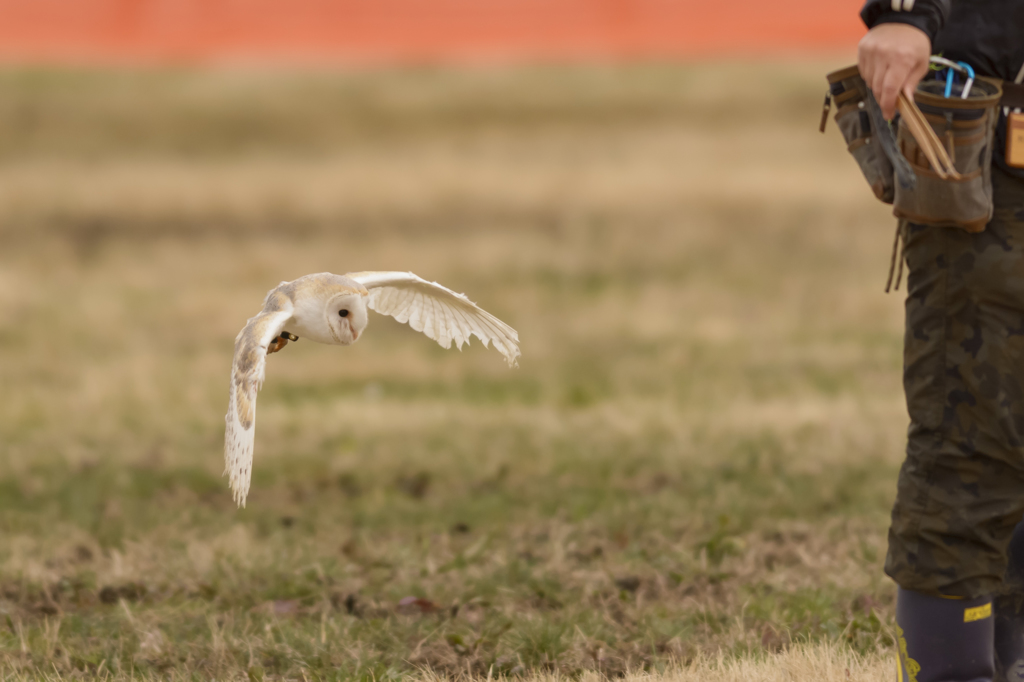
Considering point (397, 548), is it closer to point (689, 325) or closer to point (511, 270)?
point (689, 325)

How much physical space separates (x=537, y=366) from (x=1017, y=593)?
671 centimetres

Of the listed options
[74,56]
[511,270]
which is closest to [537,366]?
[511,270]

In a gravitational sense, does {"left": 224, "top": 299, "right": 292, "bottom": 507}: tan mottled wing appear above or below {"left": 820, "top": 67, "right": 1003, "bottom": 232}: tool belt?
below

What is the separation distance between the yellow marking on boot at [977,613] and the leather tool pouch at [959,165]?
0.95 m

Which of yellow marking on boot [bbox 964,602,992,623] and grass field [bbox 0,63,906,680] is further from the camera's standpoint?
grass field [bbox 0,63,906,680]

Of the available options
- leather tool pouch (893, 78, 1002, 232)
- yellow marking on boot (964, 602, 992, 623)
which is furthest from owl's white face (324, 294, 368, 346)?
yellow marking on boot (964, 602, 992, 623)

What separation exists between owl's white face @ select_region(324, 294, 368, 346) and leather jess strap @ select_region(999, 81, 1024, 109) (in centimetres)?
168

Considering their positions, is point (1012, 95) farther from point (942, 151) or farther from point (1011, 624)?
point (1011, 624)

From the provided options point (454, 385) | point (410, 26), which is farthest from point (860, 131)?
point (410, 26)

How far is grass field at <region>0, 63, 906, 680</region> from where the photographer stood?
4012mm

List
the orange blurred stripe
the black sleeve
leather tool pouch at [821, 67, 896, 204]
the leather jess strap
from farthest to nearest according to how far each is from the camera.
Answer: the orange blurred stripe
leather tool pouch at [821, 67, 896, 204]
the leather jess strap
the black sleeve

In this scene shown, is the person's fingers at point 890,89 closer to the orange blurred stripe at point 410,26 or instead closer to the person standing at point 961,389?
the person standing at point 961,389

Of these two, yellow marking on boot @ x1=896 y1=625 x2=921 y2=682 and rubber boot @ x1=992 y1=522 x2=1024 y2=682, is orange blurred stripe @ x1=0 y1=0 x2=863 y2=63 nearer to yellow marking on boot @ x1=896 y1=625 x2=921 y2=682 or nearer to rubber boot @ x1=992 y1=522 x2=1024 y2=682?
rubber boot @ x1=992 y1=522 x2=1024 y2=682

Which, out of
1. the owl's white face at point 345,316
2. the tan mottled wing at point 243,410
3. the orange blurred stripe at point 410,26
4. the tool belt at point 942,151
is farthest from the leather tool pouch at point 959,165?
the orange blurred stripe at point 410,26
